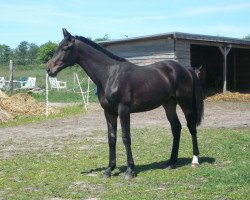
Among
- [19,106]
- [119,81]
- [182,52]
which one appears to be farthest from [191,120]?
[182,52]

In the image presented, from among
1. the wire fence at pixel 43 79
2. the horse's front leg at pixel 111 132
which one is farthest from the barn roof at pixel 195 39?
the horse's front leg at pixel 111 132

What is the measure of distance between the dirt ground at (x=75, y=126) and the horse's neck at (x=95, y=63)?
3.25m

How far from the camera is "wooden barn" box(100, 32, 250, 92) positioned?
21.2 meters

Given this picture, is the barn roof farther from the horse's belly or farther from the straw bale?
the horse's belly

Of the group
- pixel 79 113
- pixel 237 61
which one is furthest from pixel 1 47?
pixel 79 113

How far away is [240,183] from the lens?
18.7 feet

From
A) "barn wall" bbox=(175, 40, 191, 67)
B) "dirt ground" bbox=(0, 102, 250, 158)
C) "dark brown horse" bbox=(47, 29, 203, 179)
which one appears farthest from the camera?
"barn wall" bbox=(175, 40, 191, 67)

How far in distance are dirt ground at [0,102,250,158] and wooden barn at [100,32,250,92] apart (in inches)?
166

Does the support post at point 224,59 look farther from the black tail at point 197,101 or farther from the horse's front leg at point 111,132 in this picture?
the horse's front leg at point 111,132

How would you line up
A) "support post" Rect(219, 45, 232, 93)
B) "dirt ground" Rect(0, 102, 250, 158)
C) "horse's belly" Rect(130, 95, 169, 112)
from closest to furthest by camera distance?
"horse's belly" Rect(130, 95, 169, 112)
"dirt ground" Rect(0, 102, 250, 158)
"support post" Rect(219, 45, 232, 93)

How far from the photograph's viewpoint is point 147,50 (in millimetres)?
Result: 22125

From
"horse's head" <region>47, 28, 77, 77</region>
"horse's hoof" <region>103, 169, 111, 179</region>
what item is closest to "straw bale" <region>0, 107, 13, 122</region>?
"horse's head" <region>47, 28, 77, 77</region>

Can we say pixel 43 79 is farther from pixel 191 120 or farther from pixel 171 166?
pixel 171 166

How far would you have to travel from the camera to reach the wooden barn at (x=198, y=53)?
21172mm
